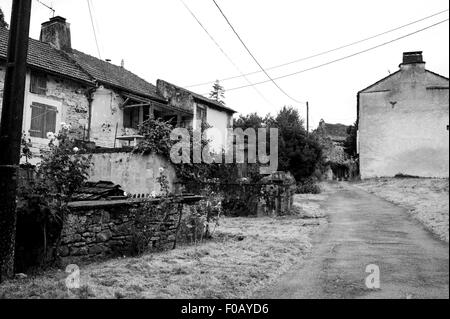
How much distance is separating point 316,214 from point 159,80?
1529 centimetres

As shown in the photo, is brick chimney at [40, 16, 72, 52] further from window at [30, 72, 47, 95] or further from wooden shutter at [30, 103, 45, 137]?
wooden shutter at [30, 103, 45, 137]

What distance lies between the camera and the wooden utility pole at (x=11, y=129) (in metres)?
4.67

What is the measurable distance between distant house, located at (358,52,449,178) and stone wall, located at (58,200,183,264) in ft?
14.2

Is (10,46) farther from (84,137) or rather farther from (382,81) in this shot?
(84,137)

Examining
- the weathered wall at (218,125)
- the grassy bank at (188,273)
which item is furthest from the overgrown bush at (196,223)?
the weathered wall at (218,125)

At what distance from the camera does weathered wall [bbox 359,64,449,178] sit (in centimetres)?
211

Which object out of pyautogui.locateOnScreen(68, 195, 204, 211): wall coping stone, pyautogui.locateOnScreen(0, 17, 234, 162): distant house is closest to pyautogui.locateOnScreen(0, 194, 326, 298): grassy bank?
pyautogui.locateOnScreen(68, 195, 204, 211): wall coping stone

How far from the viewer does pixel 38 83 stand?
1582 centimetres

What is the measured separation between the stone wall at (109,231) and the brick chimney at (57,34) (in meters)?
15.6

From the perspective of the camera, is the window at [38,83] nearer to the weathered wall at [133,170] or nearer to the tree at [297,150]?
the weathered wall at [133,170]

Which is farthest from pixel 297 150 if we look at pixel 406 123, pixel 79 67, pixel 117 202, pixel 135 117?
pixel 406 123

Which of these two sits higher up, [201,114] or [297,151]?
[201,114]

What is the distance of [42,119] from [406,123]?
51.5ft
